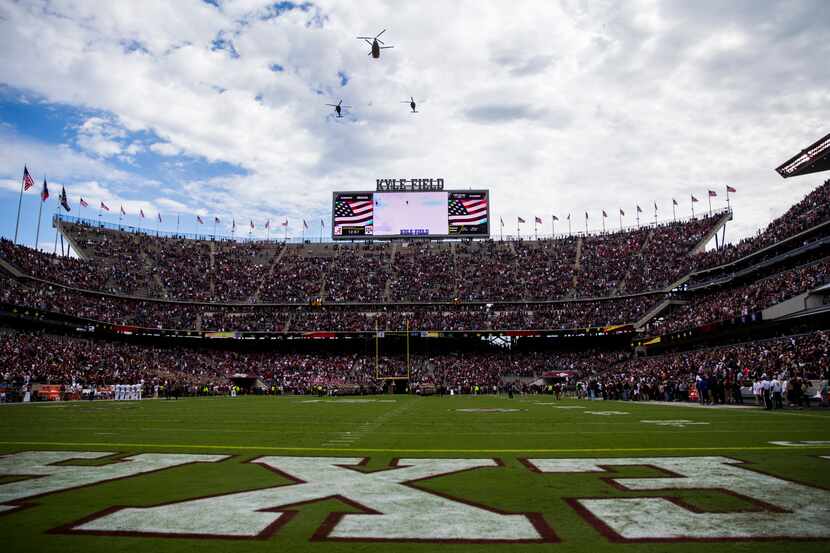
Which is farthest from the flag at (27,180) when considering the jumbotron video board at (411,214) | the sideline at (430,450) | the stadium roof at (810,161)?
the stadium roof at (810,161)

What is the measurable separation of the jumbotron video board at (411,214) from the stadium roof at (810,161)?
33.1 m

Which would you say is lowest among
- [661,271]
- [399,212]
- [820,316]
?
[820,316]

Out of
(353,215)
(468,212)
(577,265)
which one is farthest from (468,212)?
(577,265)

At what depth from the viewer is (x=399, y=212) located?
71875 millimetres

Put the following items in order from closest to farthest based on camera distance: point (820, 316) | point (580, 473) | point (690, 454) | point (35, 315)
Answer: point (580, 473), point (690, 454), point (820, 316), point (35, 315)

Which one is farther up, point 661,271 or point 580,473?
point 661,271

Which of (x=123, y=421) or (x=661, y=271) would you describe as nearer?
(x=123, y=421)

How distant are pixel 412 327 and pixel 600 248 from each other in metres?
27.6

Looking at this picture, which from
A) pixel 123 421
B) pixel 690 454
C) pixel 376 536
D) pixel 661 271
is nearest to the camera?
pixel 376 536

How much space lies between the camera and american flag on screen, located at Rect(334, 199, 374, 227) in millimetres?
71938

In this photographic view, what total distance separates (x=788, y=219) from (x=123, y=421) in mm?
50204

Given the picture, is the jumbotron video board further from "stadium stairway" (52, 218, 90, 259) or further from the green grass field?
the green grass field

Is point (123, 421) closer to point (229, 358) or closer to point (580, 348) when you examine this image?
point (229, 358)

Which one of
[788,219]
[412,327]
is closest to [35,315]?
[412,327]
